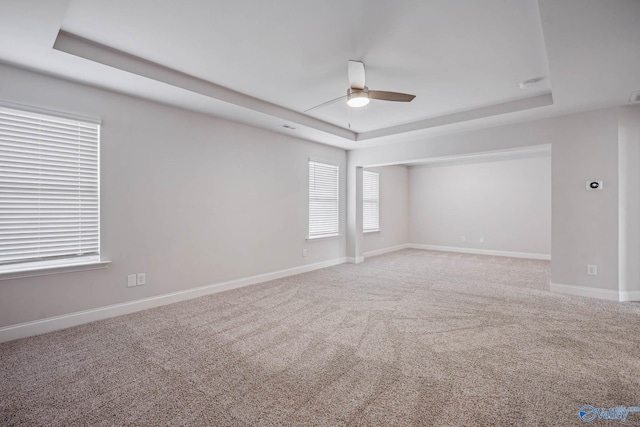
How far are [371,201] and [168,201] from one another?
5298 millimetres

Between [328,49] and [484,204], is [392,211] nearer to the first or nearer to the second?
[484,204]

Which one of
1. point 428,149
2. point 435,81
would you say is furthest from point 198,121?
point 428,149

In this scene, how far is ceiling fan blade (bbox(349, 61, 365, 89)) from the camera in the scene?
2.93 metres

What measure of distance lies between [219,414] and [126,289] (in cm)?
242

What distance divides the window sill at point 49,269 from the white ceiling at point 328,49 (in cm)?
192

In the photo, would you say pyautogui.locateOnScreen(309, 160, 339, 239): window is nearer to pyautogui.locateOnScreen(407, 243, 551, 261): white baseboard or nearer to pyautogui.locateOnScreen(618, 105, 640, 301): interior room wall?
pyautogui.locateOnScreen(407, 243, 551, 261): white baseboard

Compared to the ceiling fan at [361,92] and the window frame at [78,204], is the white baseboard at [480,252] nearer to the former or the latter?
the ceiling fan at [361,92]

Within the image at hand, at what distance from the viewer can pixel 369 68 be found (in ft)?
10.5

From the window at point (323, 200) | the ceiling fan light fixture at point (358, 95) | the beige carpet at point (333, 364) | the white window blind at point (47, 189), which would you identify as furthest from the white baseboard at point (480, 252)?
the white window blind at point (47, 189)

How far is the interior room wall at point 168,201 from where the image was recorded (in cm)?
305

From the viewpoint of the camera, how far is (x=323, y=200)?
623 cm

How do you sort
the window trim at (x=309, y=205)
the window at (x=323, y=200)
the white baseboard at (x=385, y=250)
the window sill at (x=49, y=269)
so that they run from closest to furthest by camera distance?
the window sill at (x=49, y=269) → the window trim at (x=309, y=205) → the window at (x=323, y=200) → the white baseboard at (x=385, y=250)

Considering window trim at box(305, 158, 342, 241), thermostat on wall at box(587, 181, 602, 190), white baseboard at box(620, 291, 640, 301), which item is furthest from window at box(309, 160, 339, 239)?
white baseboard at box(620, 291, 640, 301)

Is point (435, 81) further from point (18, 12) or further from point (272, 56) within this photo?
point (18, 12)
